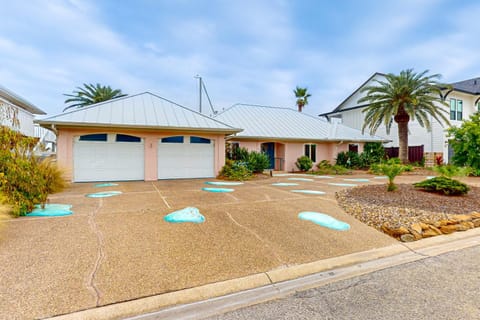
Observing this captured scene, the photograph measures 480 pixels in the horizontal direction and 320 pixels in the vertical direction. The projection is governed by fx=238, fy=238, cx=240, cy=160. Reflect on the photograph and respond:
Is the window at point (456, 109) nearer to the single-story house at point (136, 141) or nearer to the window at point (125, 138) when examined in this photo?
the single-story house at point (136, 141)

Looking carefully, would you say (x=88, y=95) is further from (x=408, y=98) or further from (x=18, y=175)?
(x=408, y=98)

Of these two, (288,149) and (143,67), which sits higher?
(143,67)

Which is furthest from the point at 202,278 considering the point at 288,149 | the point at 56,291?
the point at 288,149

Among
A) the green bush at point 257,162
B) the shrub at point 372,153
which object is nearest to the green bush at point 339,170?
the shrub at point 372,153

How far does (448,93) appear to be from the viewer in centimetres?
1969

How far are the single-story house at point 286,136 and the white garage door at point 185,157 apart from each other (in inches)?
149

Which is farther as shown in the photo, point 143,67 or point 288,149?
point 288,149

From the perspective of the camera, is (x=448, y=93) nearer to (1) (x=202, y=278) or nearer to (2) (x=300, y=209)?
(2) (x=300, y=209)

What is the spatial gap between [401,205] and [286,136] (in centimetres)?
1157

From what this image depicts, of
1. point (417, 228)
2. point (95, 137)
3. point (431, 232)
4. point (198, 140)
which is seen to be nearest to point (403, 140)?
point (198, 140)

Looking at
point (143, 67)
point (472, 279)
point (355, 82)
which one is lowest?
point (472, 279)

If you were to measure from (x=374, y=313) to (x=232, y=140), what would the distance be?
14.5 m

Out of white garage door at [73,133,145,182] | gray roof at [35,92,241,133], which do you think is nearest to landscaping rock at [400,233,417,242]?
gray roof at [35,92,241,133]

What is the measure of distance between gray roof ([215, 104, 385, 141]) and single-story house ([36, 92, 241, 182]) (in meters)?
3.93
